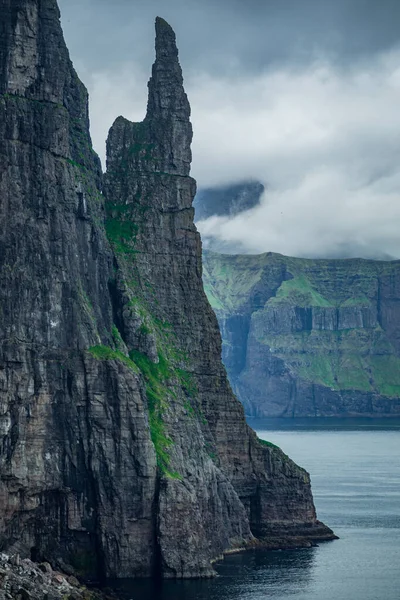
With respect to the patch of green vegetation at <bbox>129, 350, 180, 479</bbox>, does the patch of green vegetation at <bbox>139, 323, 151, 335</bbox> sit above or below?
above

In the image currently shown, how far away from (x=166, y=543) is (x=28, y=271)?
112 ft

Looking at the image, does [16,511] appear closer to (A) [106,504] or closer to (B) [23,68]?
(A) [106,504]

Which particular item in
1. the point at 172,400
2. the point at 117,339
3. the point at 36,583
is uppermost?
the point at 117,339

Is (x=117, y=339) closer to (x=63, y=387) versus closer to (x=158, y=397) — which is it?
(x=158, y=397)

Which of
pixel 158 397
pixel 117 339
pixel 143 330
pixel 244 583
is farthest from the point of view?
pixel 143 330

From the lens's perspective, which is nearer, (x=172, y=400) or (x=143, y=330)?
(x=143, y=330)

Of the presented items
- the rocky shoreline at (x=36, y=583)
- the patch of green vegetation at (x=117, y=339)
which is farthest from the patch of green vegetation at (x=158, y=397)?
the rocky shoreline at (x=36, y=583)

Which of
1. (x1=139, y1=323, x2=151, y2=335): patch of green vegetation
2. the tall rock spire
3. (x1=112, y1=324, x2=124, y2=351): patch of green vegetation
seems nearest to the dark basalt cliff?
(x1=112, y1=324, x2=124, y2=351): patch of green vegetation

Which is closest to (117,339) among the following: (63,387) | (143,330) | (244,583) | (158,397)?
(143,330)

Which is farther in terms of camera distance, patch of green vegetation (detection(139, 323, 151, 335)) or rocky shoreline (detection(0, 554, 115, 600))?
patch of green vegetation (detection(139, 323, 151, 335))

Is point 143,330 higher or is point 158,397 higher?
point 143,330

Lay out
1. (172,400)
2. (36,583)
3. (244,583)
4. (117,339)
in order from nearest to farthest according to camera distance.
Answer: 1. (36,583)
2. (244,583)
3. (117,339)
4. (172,400)

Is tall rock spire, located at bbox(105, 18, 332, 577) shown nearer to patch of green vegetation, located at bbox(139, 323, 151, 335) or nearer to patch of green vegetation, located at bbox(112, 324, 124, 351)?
patch of green vegetation, located at bbox(139, 323, 151, 335)

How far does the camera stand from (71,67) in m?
188
